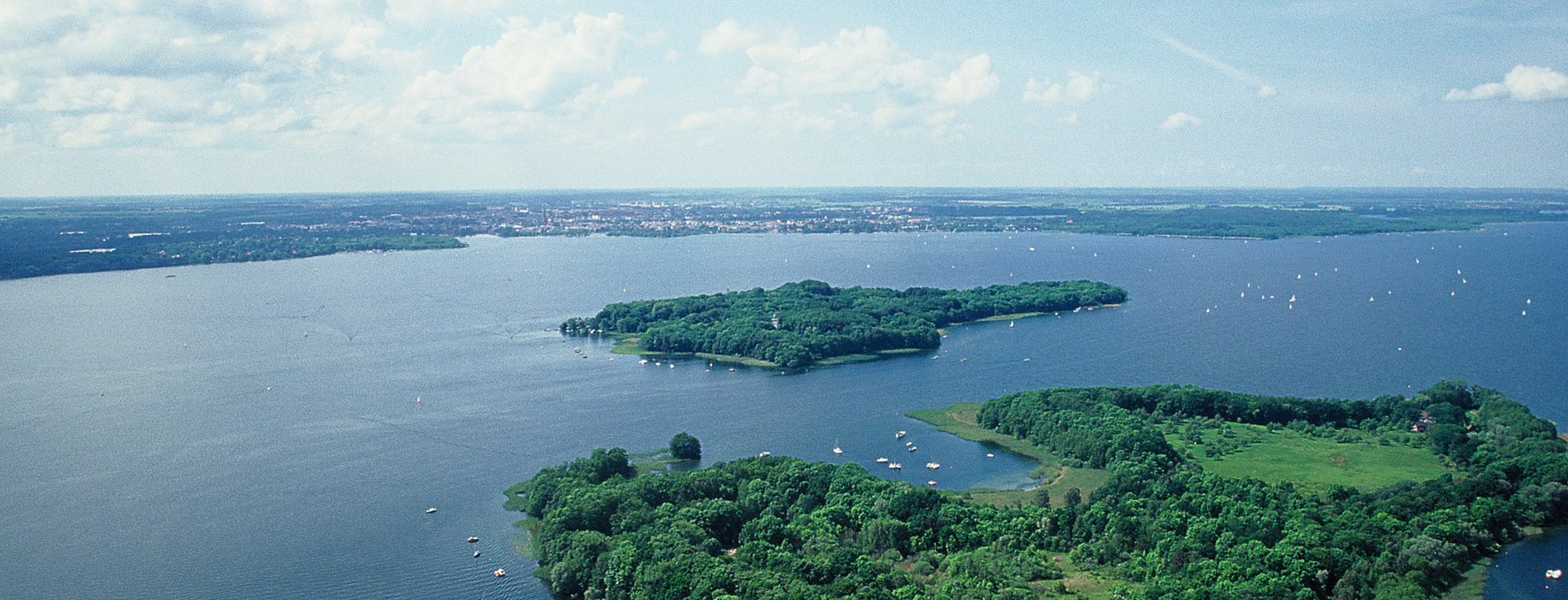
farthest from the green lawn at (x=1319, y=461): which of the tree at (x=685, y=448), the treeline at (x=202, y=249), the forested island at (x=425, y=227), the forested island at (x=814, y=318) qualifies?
the forested island at (x=425, y=227)

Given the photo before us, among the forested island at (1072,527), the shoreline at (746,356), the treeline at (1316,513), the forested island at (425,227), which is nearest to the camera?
the forested island at (1072,527)

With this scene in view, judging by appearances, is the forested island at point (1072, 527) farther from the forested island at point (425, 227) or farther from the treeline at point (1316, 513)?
the forested island at point (425, 227)

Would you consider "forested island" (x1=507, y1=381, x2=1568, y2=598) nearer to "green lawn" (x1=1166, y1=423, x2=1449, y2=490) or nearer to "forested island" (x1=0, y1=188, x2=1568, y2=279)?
"green lawn" (x1=1166, y1=423, x2=1449, y2=490)

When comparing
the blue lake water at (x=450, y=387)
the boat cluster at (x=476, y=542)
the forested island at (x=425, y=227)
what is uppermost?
the forested island at (x=425, y=227)

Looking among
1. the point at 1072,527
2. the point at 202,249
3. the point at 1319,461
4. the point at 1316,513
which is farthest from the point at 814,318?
the point at 202,249

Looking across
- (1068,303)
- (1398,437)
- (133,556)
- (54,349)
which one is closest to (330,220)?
(54,349)

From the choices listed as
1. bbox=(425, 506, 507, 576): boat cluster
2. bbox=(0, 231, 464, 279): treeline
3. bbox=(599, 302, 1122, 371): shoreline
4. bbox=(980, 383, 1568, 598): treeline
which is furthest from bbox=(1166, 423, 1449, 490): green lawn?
bbox=(0, 231, 464, 279): treeline

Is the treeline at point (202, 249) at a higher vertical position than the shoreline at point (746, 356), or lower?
higher

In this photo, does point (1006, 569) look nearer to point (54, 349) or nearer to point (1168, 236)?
point (54, 349)
